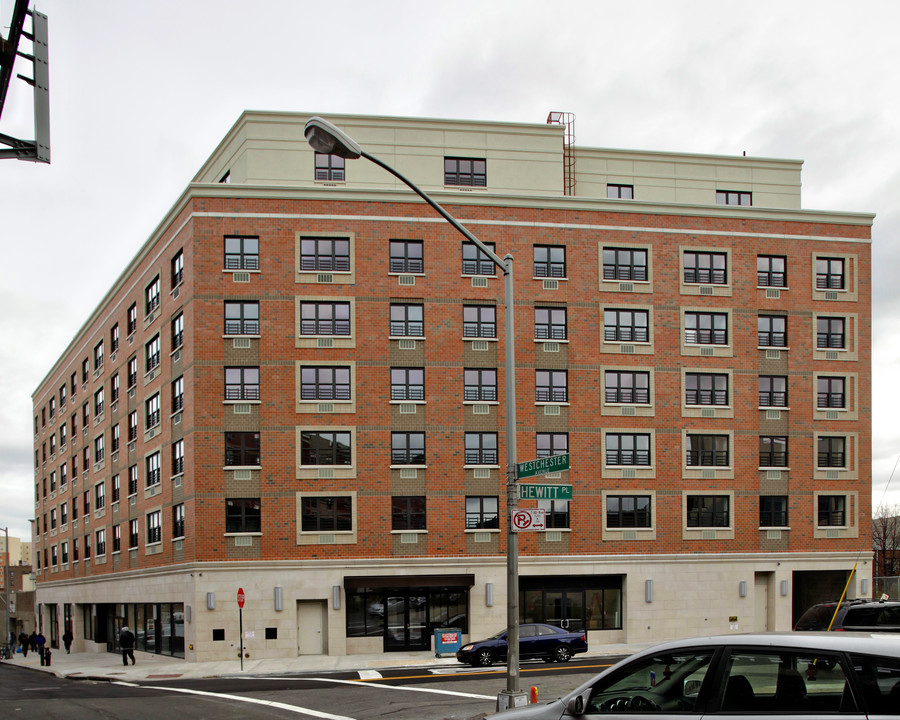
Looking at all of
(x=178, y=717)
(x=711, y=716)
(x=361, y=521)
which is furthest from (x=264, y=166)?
(x=711, y=716)

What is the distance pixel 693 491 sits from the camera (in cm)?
3869

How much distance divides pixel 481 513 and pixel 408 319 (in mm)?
8673

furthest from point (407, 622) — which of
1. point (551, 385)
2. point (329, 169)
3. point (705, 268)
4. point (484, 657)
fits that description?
point (705, 268)

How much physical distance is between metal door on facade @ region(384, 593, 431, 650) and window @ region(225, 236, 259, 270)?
14903 millimetres

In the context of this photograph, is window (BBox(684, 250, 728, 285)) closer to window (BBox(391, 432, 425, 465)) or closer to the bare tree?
window (BBox(391, 432, 425, 465))

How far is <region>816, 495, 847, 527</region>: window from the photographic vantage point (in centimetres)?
3994

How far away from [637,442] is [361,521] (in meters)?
12.3

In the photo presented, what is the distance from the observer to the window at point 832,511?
3994cm

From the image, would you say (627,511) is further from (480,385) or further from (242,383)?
(242,383)

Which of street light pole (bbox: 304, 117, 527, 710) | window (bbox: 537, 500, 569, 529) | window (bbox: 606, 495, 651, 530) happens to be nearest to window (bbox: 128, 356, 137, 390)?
window (bbox: 537, 500, 569, 529)

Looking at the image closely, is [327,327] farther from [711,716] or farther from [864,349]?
[711,716]

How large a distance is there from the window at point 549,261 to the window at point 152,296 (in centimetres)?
1784

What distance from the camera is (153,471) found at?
41.9 m

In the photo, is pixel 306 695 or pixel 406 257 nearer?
pixel 306 695
